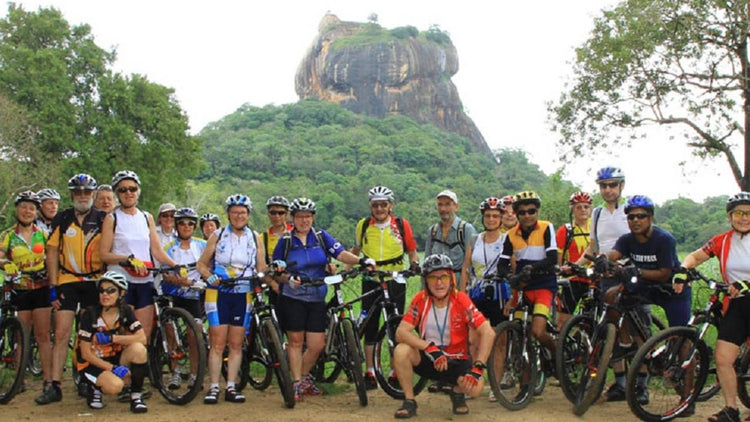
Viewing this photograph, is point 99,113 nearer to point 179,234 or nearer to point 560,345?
point 179,234

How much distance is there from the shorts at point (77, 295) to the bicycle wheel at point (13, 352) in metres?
0.46

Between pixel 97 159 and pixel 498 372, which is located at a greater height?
pixel 97 159

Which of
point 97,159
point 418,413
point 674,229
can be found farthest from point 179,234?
point 674,229

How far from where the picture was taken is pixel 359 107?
13450 cm

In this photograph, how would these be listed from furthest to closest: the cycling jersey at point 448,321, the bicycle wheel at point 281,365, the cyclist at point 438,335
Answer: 1. the bicycle wheel at point 281,365
2. the cycling jersey at point 448,321
3. the cyclist at point 438,335

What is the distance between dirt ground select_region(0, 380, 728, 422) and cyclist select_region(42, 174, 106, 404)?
44 centimetres

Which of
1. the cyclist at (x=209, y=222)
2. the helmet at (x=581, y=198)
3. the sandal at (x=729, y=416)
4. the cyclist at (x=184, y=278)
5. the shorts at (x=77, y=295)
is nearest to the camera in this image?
the sandal at (x=729, y=416)

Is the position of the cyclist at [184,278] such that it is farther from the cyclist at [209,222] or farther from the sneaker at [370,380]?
the sneaker at [370,380]

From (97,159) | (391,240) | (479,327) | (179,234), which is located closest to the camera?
(479,327)

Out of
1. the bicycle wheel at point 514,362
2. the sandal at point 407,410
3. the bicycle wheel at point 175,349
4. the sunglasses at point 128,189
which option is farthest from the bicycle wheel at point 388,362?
the sunglasses at point 128,189

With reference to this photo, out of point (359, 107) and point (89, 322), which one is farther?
point (359, 107)

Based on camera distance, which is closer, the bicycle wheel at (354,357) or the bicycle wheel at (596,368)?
the bicycle wheel at (596,368)

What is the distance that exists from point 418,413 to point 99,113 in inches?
1192

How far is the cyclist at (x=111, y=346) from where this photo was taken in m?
6.53
